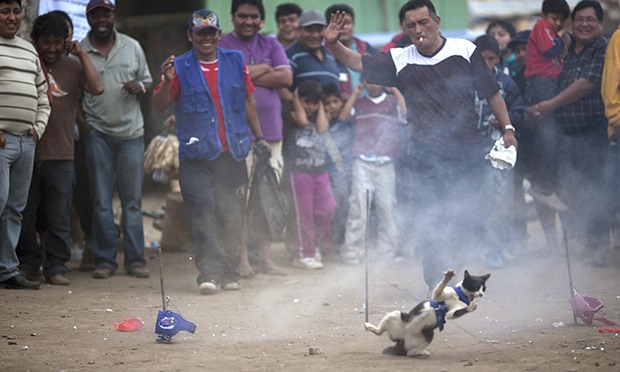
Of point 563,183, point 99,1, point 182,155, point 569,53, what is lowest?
point 563,183

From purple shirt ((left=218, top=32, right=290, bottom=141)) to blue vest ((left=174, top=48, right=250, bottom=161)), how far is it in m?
0.98

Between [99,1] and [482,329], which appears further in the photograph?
[99,1]

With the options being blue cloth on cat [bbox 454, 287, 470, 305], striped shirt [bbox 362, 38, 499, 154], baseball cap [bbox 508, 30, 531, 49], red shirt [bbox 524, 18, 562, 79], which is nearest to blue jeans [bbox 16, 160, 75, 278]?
striped shirt [bbox 362, 38, 499, 154]

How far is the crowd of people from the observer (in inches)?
298

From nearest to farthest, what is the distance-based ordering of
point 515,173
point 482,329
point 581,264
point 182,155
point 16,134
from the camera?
1. point 482,329
2. point 16,134
3. point 182,155
4. point 581,264
5. point 515,173

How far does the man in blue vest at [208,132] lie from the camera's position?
834 cm

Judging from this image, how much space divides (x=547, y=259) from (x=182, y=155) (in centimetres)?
405

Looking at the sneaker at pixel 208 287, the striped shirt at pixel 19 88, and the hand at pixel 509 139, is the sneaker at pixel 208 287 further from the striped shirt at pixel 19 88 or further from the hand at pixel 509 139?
Result: the hand at pixel 509 139

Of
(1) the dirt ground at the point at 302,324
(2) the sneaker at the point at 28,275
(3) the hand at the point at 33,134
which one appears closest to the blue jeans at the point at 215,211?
(1) the dirt ground at the point at 302,324

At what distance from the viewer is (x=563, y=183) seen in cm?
1000

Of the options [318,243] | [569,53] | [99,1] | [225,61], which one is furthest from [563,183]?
[99,1]

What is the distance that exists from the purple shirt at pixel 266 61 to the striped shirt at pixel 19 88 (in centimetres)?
213

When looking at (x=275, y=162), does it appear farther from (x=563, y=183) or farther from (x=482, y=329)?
(x=482, y=329)

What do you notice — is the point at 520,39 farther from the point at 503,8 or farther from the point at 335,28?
the point at 503,8
